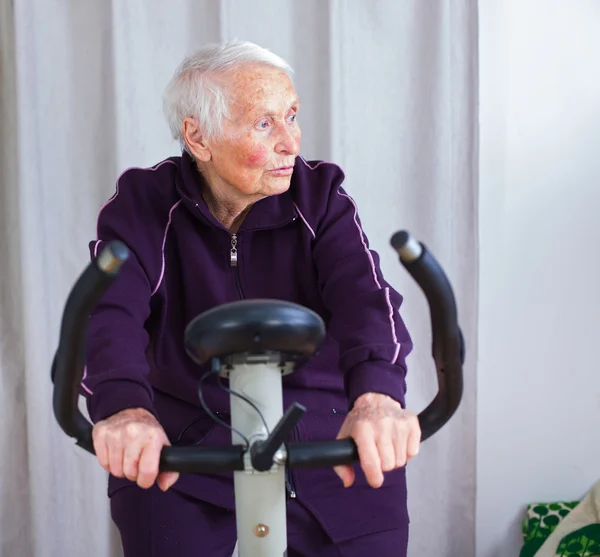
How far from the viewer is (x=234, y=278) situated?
1664 mm

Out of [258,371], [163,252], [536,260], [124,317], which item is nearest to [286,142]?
[163,252]

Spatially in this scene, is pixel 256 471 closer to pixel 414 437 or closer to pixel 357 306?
pixel 414 437

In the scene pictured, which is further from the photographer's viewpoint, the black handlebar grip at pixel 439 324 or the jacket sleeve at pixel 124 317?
the jacket sleeve at pixel 124 317

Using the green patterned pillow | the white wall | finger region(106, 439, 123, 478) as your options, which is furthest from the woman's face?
the green patterned pillow

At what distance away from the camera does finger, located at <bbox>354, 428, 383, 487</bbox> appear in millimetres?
1050

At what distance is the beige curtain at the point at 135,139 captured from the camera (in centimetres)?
234

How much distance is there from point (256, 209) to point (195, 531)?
0.62m

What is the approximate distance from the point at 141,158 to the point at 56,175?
0.25 meters

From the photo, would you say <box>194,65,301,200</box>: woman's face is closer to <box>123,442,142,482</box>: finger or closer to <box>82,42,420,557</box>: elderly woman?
<box>82,42,420,557</box>: elderly woman

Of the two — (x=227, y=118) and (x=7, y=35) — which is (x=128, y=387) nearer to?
(x=227, y=118)

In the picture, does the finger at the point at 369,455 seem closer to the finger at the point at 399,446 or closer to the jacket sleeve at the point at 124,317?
the finger at the point at 399,446

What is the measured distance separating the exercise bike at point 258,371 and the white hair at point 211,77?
0.74 metres

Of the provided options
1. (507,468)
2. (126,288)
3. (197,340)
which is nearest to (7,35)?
(126,288)

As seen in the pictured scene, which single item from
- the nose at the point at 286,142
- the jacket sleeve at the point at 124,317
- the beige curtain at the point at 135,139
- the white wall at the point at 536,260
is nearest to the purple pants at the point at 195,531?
the jacket sleeve at the point at 124,317
